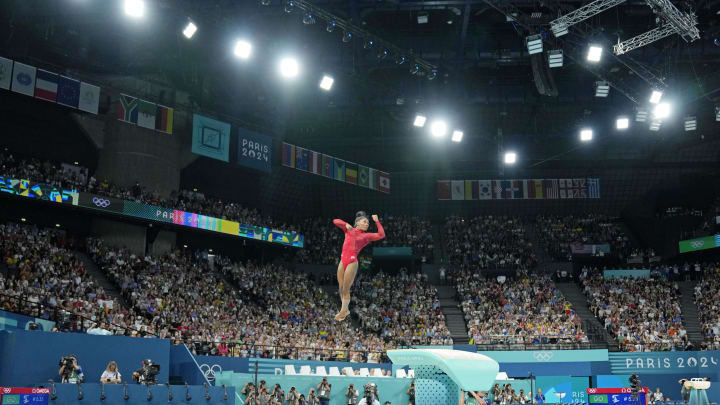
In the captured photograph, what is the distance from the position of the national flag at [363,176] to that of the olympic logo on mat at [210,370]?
20.2 metres

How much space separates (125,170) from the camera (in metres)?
36.2

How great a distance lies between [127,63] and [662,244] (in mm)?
35550

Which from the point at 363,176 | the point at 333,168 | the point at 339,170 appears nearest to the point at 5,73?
the point at 333,168

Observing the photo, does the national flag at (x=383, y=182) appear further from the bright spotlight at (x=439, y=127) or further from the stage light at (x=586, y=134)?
the stage light at (x=586, y=134)

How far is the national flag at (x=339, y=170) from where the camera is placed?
139ft

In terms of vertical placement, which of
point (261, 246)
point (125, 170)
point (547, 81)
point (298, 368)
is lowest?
point (298, 368)

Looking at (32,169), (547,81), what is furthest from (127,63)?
(547,81)

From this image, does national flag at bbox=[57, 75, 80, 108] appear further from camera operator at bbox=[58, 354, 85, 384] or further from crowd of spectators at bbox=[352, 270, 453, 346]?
crowd of spectators at bbox=[352, 270, 453, 346]

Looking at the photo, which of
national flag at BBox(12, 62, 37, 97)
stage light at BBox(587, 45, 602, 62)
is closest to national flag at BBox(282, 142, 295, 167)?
national flag at BBox(12, 62, 37, 97)

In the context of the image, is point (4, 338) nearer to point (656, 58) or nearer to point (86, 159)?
point (86, 159)

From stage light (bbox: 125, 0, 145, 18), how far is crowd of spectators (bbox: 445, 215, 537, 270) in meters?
26.9

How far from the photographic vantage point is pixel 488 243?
1839 inches

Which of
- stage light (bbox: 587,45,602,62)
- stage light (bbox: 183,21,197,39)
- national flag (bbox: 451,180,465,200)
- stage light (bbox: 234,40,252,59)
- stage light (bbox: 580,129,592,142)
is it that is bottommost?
national flag (bbox: 451,180,465,200)

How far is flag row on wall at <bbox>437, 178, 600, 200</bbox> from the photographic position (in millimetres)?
48281
